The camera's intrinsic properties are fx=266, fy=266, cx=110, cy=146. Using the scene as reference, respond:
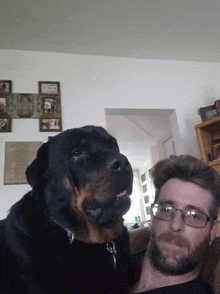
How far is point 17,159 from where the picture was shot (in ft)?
7.90

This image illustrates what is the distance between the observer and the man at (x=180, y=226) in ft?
3.04

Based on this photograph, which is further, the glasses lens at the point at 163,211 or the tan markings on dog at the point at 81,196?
the glasses lens at the point at 163,211

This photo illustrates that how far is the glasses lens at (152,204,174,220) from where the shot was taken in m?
1.02

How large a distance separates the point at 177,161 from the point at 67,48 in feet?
6.95

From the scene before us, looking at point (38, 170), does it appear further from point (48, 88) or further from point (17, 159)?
point (48, 88)

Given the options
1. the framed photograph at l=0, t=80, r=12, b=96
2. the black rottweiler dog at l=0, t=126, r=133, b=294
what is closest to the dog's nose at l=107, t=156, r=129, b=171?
the black rottweiler dog at l=0, t=126, r=133, b=294

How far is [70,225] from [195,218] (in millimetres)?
485

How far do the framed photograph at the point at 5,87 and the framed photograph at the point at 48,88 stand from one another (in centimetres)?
28

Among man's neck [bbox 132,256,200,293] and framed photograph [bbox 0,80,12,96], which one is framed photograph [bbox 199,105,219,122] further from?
man's neck [bbox 132,256,200,293]

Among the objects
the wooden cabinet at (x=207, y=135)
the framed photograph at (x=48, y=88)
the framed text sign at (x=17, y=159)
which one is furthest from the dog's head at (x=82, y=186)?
the wooden cabinet at (x=207, y=135)

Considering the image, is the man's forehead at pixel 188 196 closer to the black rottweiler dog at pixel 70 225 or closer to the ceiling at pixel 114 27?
the black rottweiler dog at pixel 70 225

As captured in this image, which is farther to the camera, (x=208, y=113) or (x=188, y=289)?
(x=208, y=113)

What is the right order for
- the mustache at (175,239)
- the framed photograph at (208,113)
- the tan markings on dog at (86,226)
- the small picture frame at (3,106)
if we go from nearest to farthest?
the tan markings on dog at (86,226) → the mustache at (175,239) → the small picture frame at (3,106) → the framed photograph at (208,113)

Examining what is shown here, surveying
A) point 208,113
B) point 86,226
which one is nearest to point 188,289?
point 86,226
